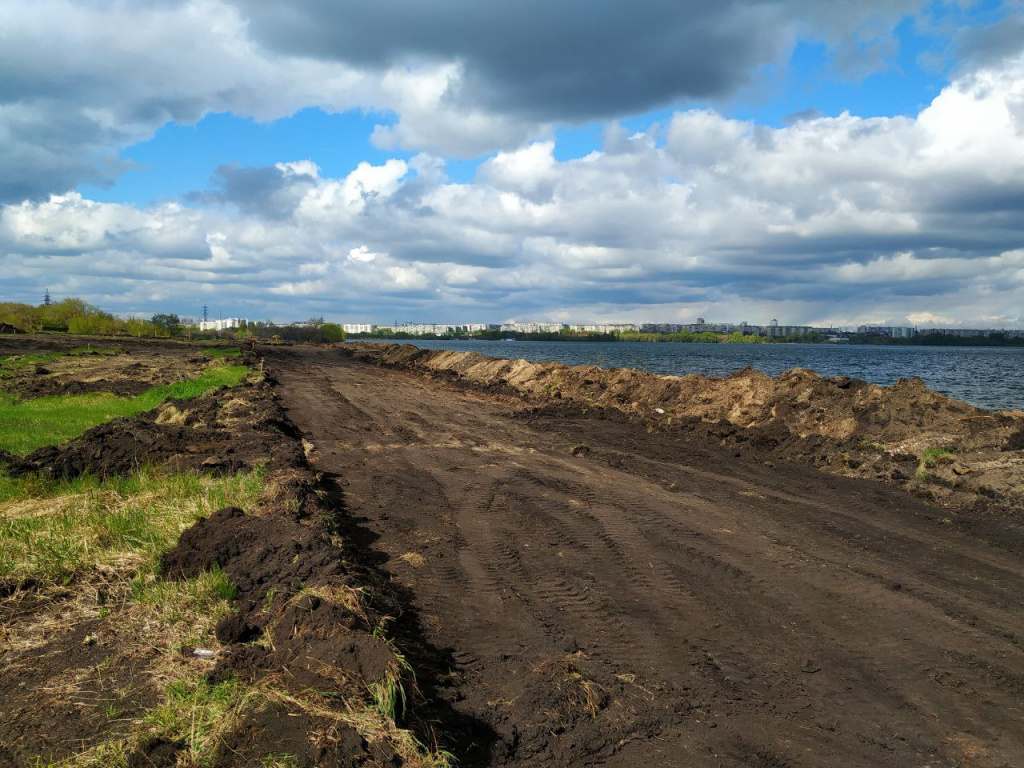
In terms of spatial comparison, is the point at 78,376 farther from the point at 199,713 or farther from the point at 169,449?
the point at 199,713

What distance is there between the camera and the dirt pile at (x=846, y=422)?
11.7 meters

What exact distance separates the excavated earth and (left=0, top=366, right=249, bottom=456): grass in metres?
2.09

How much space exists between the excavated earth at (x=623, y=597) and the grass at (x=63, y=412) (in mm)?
2092

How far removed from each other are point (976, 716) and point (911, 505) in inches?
267

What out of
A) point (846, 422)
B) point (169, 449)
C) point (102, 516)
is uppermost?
point (846, 422)

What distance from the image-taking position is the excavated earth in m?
4.17

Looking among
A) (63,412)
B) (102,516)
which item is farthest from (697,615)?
(63,412)

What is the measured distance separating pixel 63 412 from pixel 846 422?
64.0 ft

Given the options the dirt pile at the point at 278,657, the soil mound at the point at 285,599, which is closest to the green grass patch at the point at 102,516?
the dirt pile at the point at 278,657

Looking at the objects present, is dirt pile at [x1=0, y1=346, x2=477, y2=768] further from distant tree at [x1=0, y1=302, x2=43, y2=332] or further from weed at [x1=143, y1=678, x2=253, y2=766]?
distant tree at [x1=0, y1=302, x2=43, y2=332]

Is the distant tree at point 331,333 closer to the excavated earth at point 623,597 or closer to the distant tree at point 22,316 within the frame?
the distant tree at point 22,316

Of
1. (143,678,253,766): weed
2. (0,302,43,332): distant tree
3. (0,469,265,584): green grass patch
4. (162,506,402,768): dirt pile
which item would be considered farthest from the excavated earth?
(0,302,43,332): distant tree

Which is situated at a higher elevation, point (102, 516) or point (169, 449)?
point (169, 449)

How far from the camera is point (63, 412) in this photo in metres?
17.5
